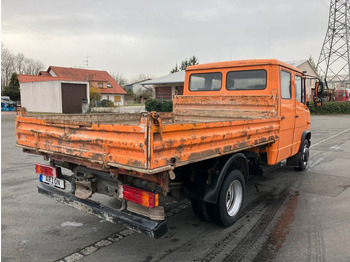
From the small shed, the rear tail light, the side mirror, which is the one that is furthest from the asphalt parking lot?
the small shed

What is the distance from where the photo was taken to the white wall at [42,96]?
26283 mm

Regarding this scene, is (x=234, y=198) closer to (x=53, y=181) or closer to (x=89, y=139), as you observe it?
(x=89, y=139)

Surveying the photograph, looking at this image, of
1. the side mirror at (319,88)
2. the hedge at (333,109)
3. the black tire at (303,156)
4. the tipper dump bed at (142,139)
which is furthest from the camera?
the hedge at (333,109)

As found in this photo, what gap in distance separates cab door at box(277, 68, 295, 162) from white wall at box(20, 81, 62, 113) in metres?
23.9

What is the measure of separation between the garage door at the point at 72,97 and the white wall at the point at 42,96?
1.41 ft

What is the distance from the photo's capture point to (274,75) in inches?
200

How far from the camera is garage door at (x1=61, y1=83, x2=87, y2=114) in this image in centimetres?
2622

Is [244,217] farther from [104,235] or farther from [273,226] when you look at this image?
[104,235]

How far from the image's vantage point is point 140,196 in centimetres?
293

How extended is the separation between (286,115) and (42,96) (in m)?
27.6

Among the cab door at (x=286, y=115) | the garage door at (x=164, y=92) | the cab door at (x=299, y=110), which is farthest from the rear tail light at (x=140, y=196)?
the garage door at (x=164, y=92)

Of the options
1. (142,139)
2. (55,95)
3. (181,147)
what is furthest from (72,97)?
(142,139)

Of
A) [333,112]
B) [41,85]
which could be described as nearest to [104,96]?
[41,85]

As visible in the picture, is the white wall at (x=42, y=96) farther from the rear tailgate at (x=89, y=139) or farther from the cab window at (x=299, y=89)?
the rear tailgate at (x=89, y=139)
